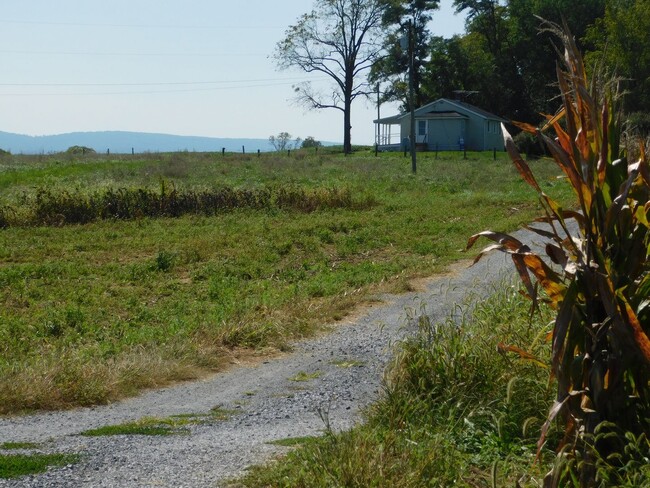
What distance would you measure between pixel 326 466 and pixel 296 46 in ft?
231

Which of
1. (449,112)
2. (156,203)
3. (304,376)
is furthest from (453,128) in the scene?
(304,376)

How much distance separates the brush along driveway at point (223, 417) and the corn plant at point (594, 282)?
1674 mm

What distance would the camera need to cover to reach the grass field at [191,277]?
817 cm

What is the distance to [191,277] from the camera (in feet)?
46.9

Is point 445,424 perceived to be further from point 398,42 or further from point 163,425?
point 398,42

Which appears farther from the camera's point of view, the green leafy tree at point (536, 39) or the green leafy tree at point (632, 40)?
the green leafy tree at point (536, 39)

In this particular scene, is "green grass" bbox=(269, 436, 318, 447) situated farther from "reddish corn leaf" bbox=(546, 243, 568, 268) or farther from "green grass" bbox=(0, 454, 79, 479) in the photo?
"reddish corn leaf" bbox=(546, 243, 568, 268)

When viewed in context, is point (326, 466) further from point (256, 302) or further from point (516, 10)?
point (516, 10)

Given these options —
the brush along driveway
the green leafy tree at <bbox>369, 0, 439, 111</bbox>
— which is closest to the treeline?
the green leafy tree at <bbox>369, 0, 439, 111</bbox>

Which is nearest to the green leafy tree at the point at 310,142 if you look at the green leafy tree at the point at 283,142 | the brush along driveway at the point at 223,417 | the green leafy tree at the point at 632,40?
the green leafy tree at the point at 283,142

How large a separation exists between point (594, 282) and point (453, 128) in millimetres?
62382

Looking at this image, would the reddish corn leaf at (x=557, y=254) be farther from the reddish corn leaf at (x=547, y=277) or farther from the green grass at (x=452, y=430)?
the green grass at (x=452, y=430)

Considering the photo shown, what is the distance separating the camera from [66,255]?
1639 cm

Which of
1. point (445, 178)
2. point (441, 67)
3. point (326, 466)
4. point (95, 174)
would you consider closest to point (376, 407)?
point (326, 466)
